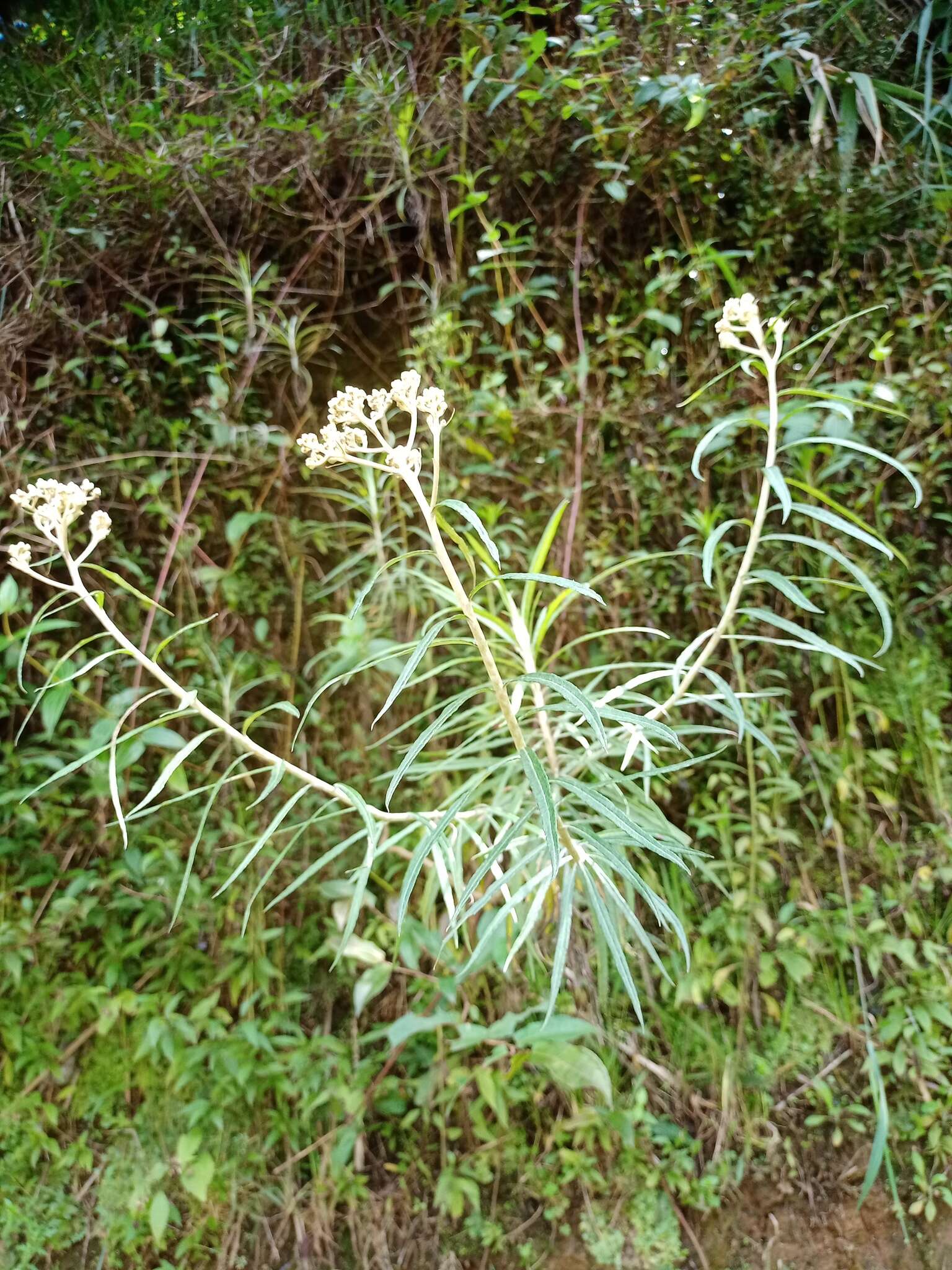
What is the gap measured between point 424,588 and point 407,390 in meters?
0.73

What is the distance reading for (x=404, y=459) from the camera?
0.69 m

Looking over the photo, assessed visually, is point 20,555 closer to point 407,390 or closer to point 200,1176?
point 407,390

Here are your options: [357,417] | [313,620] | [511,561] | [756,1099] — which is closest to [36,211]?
[313,620]

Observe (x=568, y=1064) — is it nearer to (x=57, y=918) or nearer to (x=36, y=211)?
(x=57, y=918)

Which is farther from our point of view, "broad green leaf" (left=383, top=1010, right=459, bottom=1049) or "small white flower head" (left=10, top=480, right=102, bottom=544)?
"broad green leaf" (left=383, top=1010, right=459, bottom=1049)

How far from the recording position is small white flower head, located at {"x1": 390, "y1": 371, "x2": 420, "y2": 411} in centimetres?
70

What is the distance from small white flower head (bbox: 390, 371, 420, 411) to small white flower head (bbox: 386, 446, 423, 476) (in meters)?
0.04

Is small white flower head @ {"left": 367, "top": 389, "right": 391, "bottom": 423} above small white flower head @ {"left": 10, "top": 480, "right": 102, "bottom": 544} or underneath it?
above

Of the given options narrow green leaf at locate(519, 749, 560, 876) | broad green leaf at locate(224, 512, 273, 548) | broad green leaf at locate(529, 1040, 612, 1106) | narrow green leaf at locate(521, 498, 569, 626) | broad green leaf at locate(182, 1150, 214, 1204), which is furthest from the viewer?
broad green leaf at locate(224, 512, 273, 548)

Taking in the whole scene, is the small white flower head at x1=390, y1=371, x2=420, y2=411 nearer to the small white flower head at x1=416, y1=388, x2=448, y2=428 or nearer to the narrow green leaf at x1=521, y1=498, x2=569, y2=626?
A: the small white flower head at x1=416, y1=388, x2=448, y2=428

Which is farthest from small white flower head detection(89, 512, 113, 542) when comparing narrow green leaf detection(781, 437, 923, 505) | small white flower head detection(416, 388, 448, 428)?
narrow green leaf detection(781, 437, 923, 505)

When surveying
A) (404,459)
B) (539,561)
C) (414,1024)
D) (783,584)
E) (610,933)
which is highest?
(404,459)

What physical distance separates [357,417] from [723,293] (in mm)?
1108

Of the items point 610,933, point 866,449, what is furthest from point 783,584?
point 610,933
